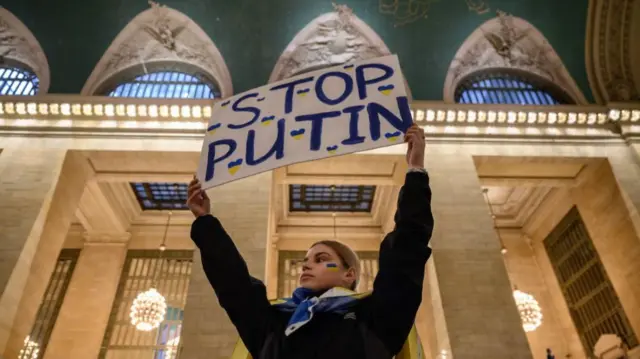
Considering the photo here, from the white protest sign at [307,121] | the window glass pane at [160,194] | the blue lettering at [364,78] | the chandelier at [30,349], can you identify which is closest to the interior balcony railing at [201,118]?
the window glass pane at [160,194]

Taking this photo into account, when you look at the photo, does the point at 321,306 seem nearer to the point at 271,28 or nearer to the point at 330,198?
the point at 271,28

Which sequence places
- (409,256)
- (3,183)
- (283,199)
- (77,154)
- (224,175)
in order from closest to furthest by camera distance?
(409,256), (224,175), (3,183), (77,154), (283,199)

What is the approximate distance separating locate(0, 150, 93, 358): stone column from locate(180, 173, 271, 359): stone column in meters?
2.61

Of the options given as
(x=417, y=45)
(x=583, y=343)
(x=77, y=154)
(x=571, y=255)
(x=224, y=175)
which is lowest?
(x=224, y=175)

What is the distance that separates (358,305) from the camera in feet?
5.02

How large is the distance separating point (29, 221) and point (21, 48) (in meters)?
4.34

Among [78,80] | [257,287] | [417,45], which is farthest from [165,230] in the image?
[257,287]

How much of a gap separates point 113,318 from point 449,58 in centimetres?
982

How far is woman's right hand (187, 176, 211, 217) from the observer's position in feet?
6.12

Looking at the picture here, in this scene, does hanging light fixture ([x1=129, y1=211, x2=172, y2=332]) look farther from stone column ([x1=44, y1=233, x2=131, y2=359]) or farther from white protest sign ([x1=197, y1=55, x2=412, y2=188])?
white protest sign ([x1=197, y1=55, x2=412, y2=188])

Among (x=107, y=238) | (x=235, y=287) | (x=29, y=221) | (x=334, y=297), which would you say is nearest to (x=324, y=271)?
(x=334, y=297)

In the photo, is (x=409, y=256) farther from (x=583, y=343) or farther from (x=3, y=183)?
(x=583, y=343)

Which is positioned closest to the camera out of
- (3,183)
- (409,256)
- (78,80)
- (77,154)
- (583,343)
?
(409,256)

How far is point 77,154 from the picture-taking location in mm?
8609
